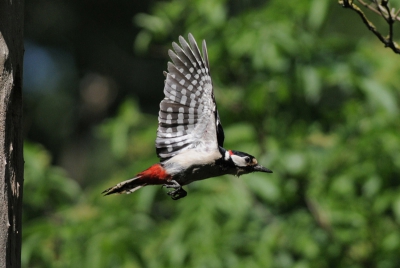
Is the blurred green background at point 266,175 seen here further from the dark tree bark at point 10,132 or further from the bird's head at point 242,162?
the dark tree bark at point 10,132

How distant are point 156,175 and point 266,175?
1.51m

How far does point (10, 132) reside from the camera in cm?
259

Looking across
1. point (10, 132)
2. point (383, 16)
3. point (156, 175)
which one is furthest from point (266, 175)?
point (10, 132)

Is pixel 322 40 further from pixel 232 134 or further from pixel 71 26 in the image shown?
pixel 71 26

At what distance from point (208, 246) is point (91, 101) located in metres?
10.8

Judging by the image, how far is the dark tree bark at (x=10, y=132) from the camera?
8.23 feet

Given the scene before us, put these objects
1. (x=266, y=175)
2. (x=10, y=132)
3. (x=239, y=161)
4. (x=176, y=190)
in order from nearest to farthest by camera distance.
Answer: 1. (x=10, y=132)
2. (x=176, y=190)
3. (x=239, y=161)
4. (x=266, y=175)

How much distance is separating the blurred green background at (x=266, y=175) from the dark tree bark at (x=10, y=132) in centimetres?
174

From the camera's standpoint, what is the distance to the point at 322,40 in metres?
5.02

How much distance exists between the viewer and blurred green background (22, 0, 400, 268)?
4461mm

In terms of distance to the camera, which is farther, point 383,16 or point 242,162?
point 242,162

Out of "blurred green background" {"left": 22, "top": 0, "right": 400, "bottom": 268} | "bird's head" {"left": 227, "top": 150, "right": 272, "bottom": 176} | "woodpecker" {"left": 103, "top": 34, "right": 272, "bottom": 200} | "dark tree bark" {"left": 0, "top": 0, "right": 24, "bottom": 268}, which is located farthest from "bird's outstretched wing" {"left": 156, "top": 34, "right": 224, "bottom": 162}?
"blurred green background" {"left": 22, "top": 0, "right": 400, "bottom": 268}

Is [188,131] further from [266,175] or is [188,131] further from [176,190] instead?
[266,175]

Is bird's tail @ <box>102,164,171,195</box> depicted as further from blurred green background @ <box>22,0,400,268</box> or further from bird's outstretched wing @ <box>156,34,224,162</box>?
blurred green background @ <box>22,0,400,268</box>
